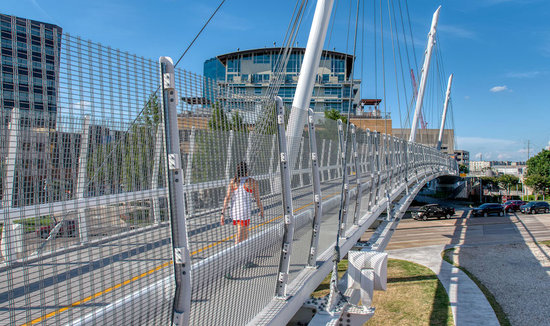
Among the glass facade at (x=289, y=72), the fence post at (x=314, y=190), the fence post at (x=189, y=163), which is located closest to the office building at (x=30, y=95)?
the fence post at (x=189, y=163)

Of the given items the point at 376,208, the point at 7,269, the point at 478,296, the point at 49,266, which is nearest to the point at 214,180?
the point at 49,266

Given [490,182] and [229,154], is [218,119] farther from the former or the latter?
[490,182]

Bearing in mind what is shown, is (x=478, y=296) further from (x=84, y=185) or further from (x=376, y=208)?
(x=84, y=185)

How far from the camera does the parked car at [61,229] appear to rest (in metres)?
1.86

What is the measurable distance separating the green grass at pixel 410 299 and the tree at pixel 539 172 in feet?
Answer: 207

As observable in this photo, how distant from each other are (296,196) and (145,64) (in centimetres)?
263

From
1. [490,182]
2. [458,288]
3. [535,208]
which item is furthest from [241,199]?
[490,182]

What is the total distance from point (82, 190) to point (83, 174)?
0.08 meters

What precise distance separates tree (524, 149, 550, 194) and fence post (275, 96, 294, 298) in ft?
253

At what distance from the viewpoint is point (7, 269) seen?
1.71m

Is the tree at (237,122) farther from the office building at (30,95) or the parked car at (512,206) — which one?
the parked car at (512,206)

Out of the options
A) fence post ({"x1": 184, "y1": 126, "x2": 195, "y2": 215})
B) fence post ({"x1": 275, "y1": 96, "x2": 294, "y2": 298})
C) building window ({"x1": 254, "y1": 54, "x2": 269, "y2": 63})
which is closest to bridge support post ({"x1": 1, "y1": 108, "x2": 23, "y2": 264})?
fence post ({"x1": 184, "y1": 126, "x2": 195, "y2": 215})

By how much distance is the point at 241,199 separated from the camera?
3.15 meters

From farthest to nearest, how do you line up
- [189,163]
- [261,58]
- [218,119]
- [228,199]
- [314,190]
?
[261,58], [314,190], [228,199], [218,119], [189,163]
